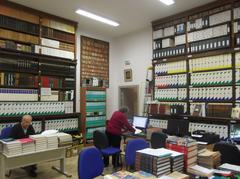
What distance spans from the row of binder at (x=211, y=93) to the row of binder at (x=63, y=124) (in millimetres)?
3114

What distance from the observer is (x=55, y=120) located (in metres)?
5.64

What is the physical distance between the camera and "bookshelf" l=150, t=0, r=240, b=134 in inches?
179

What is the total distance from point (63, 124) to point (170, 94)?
288 centimetres

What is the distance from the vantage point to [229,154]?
9.90ft

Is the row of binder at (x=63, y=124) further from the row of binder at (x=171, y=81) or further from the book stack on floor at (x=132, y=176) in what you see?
the book stack on floor at (x=132, y=176)

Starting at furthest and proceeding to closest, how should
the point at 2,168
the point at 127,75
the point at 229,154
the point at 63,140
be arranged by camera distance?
the point at 127,75 < the point at 63,140 < the point at 2,168 < the point at 229,154

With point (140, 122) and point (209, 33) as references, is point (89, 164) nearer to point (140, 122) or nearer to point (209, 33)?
point (140, 122)

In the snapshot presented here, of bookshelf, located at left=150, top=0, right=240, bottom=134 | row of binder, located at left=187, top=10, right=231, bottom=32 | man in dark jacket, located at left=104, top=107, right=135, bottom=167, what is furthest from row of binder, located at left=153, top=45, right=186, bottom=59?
man in dark jacket, located at left=104, top=107, right=135, bottom=167

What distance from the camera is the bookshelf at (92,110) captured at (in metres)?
6.24

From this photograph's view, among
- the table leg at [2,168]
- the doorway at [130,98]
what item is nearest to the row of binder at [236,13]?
the doorway at [130,98]

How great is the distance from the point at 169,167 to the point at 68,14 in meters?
4.68

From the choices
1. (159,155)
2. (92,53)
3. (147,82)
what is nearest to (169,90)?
(147,82)

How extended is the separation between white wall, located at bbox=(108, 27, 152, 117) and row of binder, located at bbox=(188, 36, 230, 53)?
151cm

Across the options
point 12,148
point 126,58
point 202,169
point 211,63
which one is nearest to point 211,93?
point 211,63
